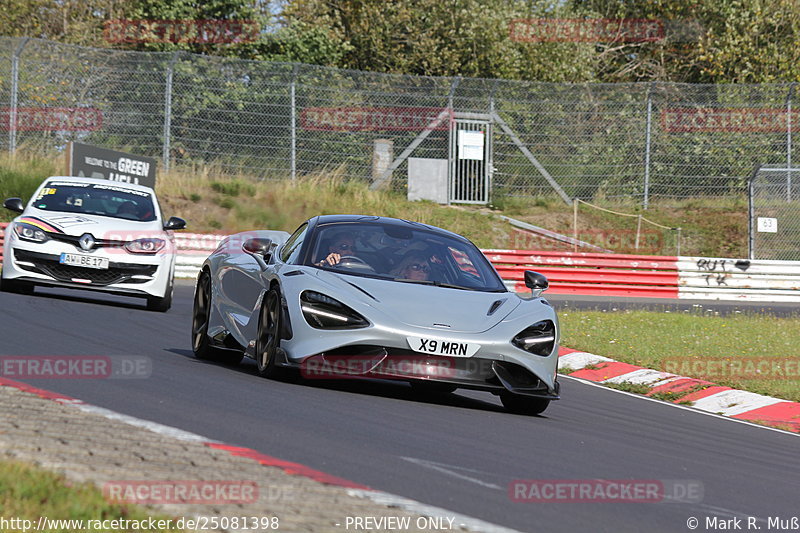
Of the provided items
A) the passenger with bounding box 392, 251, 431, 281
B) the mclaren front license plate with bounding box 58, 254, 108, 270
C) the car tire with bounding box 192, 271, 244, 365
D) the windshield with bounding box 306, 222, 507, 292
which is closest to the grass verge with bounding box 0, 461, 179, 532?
the windshield with bounding box 306, 222, 507, 292

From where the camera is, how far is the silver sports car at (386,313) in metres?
8.29

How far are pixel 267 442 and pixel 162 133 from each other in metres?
21.8

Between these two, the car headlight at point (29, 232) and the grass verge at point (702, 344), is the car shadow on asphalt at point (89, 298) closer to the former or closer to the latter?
the car headlight at point (29, 232)

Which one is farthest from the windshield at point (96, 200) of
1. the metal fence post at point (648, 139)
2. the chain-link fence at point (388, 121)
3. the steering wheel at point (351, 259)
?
the metal fence post at point (648, 139)

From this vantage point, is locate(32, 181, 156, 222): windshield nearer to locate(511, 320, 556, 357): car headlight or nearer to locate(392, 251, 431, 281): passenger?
locate(392, 251, 431, 281): passenger

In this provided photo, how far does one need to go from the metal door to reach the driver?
20.0 metres

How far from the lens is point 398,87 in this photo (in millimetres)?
28656

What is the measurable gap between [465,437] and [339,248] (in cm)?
260

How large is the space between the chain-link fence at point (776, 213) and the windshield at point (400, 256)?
19.7 meters

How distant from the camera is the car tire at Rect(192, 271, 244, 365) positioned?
34.8 ft

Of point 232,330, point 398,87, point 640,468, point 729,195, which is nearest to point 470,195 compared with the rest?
point 398,87

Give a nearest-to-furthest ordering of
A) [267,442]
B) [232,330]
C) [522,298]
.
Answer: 1. [267,442]
2. [522,298]
3. [232,330]

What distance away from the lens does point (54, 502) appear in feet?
14.4

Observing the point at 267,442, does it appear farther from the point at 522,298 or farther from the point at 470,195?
the point at 470,195
